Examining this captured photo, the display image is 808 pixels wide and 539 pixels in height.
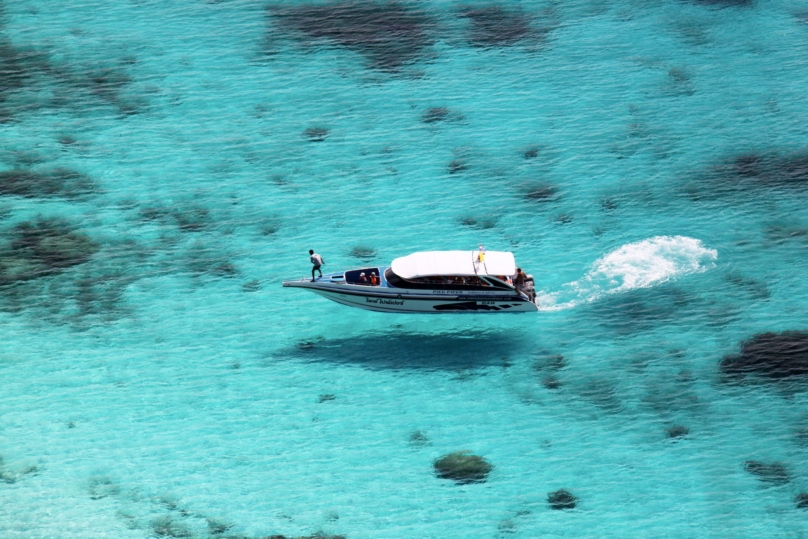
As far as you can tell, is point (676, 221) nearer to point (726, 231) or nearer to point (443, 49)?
point (726, 231)

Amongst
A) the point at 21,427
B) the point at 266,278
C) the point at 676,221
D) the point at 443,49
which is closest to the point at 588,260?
the point at 676,221

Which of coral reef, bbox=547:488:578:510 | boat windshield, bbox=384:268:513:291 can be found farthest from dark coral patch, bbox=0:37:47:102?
coral reef, bbox=547:488:578:510

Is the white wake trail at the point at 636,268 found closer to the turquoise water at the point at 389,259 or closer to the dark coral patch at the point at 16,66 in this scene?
the turquoise water at the point at 389,259

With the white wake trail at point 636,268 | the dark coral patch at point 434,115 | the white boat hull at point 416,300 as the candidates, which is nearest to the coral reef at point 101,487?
the white boat hull at point 416,300

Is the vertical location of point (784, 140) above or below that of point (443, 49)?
below

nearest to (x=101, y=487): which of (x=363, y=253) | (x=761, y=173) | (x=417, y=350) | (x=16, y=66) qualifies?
(x=417, y=350)
